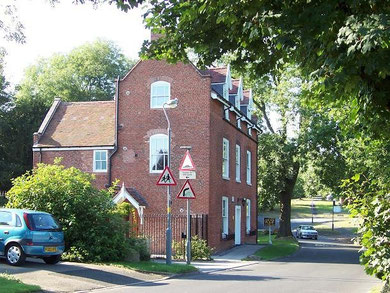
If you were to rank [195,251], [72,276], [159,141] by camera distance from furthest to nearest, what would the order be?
1. [159,141]
2. [195,251]
3. [72,276]

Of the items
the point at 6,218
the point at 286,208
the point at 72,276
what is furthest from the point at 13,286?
the point at 286,208

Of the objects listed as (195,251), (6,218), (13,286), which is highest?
(6,218)

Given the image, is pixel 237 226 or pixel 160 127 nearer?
pixel 160 127

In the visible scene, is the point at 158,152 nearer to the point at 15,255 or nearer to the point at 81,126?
the point at 81,126

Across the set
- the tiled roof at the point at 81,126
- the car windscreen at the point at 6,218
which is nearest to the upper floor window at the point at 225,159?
the tiled roof at the point at 81,126

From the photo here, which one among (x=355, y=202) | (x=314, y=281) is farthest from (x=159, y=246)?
(x=355, y=202)

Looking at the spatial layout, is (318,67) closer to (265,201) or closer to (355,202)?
(355,202)

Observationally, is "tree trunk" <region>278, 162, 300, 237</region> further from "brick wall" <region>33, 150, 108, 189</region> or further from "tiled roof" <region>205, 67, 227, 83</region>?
"brick wall" <region>33, 150, 108, 189</region>

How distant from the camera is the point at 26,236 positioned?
1628cm

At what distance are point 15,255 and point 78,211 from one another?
12.2 feet

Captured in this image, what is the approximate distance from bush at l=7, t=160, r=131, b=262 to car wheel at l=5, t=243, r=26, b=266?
2870 millimetres

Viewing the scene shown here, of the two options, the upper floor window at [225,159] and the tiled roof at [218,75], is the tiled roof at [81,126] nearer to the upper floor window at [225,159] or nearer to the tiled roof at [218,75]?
the upper floor window at [225,159]

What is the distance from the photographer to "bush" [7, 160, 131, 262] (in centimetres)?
1927

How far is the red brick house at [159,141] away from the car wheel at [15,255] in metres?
12.0
